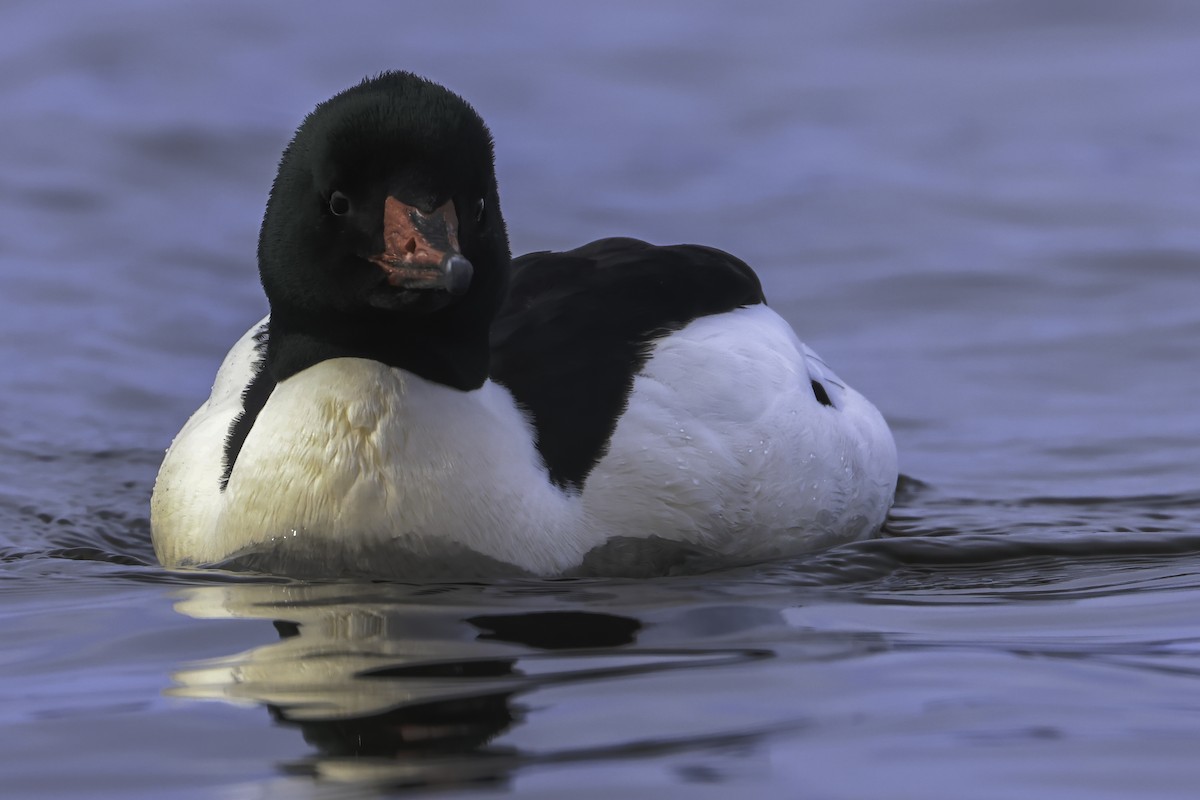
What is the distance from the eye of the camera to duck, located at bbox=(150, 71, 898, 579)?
17.1 ft

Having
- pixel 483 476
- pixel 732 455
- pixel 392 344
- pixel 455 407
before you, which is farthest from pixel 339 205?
pixel 732 455

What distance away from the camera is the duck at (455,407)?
17.1 ft

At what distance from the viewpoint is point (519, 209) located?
43.4 feet

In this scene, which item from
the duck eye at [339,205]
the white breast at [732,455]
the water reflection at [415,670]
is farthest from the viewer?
the white breast at [732,455]

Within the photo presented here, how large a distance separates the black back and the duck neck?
13.6 inches

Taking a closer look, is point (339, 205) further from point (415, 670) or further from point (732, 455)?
point (732, 455)

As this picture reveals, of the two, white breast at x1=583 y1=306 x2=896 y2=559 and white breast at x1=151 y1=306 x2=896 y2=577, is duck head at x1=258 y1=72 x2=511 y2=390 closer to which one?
white breast at x1=151 y1=306 x2=896 y2=577

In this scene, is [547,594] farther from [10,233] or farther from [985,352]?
[10,233]

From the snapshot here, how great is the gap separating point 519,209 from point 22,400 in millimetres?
4661

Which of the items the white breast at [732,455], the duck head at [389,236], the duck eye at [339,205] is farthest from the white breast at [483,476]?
the duck eye at [339,205]

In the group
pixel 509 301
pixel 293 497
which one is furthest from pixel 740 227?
pixel 293 497

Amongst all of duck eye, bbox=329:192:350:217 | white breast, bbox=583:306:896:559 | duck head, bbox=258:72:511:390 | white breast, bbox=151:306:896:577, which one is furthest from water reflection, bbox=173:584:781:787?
duck eye, bbox=329:192:350:217

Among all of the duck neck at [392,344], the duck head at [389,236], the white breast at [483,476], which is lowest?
the white breast at [483,476]

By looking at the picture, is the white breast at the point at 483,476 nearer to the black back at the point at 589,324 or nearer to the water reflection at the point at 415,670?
the black back at the point at 589,324
